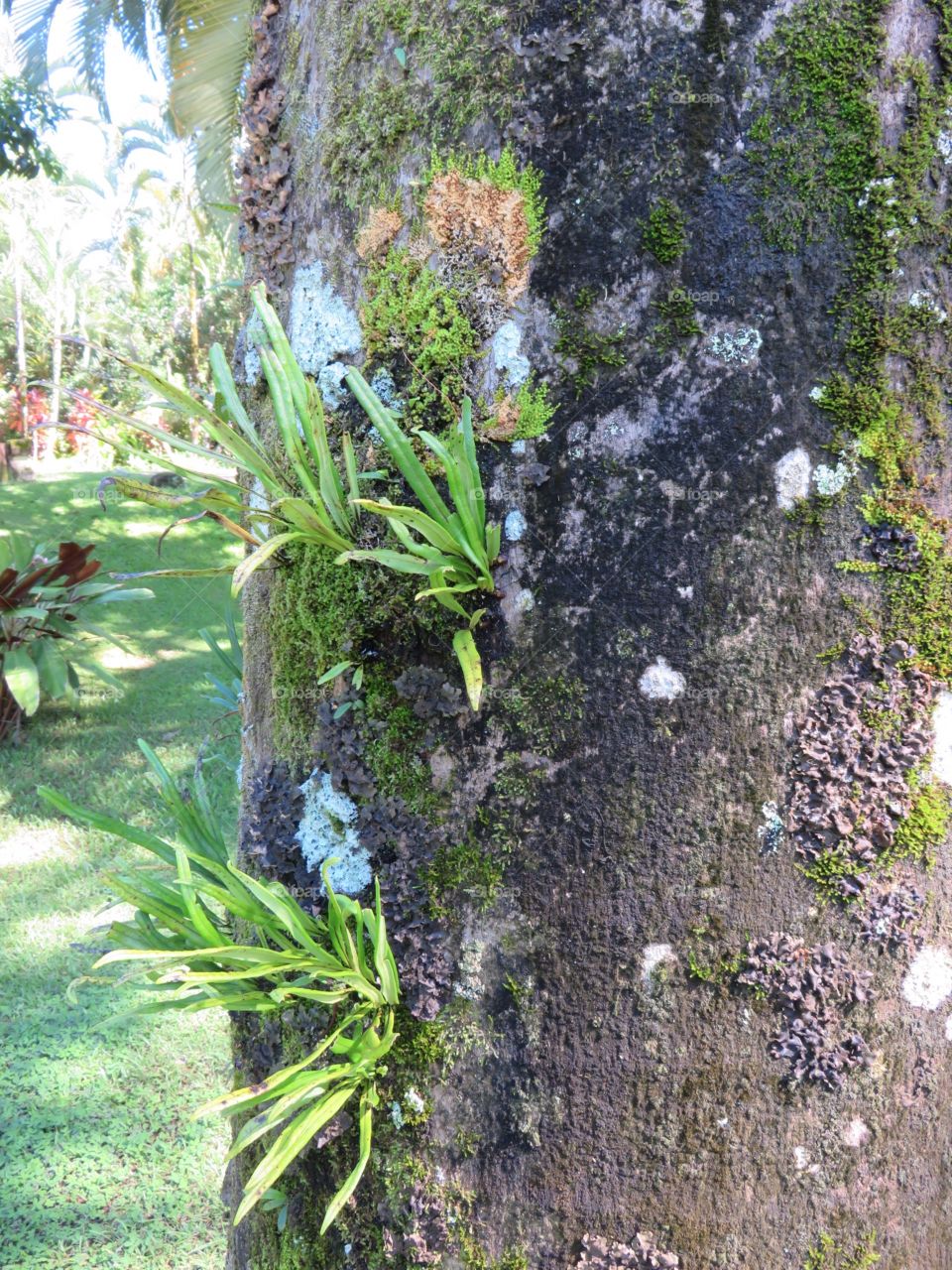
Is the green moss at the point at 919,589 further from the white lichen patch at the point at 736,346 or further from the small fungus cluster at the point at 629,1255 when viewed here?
the small fungus cluster at the point at 629,1255

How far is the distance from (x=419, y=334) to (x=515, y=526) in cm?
28

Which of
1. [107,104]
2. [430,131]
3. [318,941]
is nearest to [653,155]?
[430,131]

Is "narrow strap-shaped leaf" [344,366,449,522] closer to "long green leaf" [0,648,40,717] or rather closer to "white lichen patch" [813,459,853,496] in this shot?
"white lichen patch" [813,459,853,496]

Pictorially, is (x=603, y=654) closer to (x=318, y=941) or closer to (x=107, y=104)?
(x=318, y=941)

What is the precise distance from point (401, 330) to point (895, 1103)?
3.53ft

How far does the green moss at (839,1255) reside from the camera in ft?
3.32

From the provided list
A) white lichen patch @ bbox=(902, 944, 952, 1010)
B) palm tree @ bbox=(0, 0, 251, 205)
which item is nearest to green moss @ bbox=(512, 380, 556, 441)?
white lichen patch @ bbox=(902, 944, 952, 1010)

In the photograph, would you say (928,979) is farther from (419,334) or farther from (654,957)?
(419,334)

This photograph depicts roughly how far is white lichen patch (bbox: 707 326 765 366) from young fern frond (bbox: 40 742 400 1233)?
0.73m

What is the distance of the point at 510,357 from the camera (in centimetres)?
111

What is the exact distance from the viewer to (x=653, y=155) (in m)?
1.03

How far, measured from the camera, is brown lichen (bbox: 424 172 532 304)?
42.9 inches

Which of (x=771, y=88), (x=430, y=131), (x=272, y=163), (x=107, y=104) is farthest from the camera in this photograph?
(x=107, y=104)

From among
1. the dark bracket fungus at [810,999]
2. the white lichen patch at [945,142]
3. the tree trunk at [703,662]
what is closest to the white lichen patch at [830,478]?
the tree trunk at [703,662]
